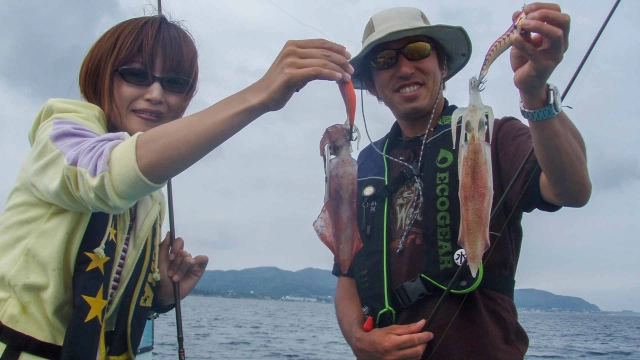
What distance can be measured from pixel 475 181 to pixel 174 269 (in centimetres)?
204

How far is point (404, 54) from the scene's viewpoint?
3.26 m

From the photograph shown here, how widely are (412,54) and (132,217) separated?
204cm

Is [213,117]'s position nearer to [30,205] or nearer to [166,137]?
[166,137]

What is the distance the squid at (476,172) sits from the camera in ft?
7.84

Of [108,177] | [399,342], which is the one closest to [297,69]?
[108,177]

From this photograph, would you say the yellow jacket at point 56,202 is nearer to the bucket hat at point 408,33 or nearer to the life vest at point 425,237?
the life vest at point 425,237

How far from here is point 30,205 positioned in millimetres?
2133

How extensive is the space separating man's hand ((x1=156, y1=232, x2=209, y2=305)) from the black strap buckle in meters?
1.40

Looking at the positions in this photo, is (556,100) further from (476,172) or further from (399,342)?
(399,342)

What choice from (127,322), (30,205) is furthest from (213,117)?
(127,322)

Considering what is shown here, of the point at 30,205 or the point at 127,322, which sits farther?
the point at 127,322

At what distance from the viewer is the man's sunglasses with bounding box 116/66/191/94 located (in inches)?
100

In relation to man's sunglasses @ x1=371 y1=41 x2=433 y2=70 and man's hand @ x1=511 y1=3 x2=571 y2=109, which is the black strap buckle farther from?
man's sunglasses @ x1=371 y1=41 x2=433 y2=70

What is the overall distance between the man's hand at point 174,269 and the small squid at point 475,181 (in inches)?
72.3
